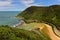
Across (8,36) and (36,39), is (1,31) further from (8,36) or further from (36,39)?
(36,39)

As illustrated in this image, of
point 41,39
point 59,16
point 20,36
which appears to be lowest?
point 59,16

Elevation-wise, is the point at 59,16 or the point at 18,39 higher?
the point at 18,39

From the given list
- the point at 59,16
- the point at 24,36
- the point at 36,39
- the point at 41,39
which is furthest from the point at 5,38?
the point at 59,16

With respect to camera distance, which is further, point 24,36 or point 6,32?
point 24,36

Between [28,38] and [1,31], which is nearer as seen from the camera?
[1,31]

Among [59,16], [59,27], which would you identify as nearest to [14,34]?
[59,27]

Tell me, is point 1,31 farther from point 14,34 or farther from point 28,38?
point 28,38

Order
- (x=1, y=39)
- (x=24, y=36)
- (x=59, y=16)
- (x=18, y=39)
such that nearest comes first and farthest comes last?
(x=1, y=39) → (x=18, y=39) → (x=24, y=36) → (x=59, y=16)

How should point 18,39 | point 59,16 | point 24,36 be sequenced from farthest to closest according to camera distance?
point 59,16
point 24,36
point 18,39

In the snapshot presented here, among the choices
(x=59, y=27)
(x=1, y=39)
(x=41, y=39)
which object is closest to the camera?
(x=1, y=39)
